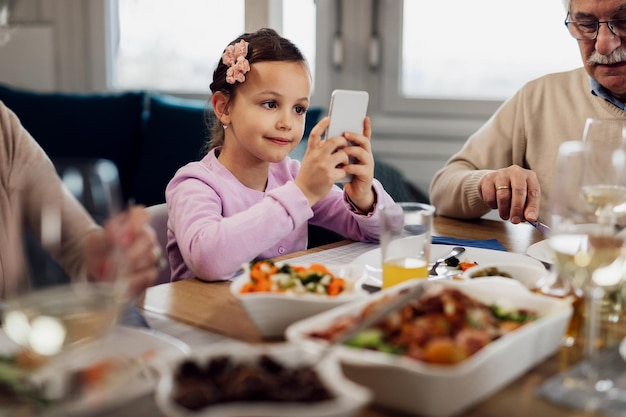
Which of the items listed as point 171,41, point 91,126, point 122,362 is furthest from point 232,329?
point 171,41

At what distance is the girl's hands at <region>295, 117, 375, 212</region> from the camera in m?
1.40

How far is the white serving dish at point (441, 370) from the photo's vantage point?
2.27 feet

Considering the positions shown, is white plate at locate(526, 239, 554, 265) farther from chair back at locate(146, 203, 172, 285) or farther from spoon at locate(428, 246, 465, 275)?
chair back at locate(146, 203, 172, 285)

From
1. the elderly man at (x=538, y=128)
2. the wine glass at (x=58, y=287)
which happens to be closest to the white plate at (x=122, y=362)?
A: the wine glass at (x=58, y=287)

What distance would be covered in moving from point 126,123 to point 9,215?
8.63ft

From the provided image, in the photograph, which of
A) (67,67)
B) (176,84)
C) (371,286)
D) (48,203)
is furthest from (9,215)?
(67,67)

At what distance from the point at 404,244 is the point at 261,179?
2.15ft

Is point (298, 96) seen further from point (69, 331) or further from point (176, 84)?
point (176, 84)

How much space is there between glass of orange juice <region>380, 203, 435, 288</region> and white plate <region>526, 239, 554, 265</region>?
321 mm

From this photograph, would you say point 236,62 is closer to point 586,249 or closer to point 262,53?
point 262,53

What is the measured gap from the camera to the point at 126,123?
3260 mm

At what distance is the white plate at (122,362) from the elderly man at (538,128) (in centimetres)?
96

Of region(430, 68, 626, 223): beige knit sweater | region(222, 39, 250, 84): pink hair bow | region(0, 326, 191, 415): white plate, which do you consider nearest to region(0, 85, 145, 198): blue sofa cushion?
region(430, 68, 626, 223): beige knit sweater

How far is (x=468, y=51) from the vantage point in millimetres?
3082
